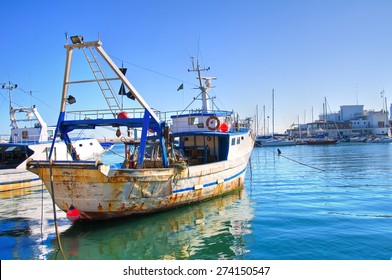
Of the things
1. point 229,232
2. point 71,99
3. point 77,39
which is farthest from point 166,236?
point 77,39

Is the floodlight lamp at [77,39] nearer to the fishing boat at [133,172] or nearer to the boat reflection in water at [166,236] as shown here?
the fishing boat at [133,172]

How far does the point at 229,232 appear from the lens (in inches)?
465

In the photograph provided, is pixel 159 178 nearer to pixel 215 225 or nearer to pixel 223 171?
pixel 215 225

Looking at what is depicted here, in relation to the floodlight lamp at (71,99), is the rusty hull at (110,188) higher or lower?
lower

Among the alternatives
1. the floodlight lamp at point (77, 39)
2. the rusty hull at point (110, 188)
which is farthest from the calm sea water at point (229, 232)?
the floodlight lamp at point (77, 39)

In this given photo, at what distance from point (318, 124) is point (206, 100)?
4462 inches

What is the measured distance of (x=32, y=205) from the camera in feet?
60.1

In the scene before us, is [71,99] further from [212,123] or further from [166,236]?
[212,123]

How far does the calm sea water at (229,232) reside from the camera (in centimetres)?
984

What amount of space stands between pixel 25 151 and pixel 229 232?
75.1 feet

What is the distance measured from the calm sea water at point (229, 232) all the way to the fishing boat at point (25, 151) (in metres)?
4.27

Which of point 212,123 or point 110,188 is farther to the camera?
point 212,123

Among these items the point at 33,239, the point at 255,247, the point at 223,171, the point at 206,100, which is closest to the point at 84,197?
the point at 33,239

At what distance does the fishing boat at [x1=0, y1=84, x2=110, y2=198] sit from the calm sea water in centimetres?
427
